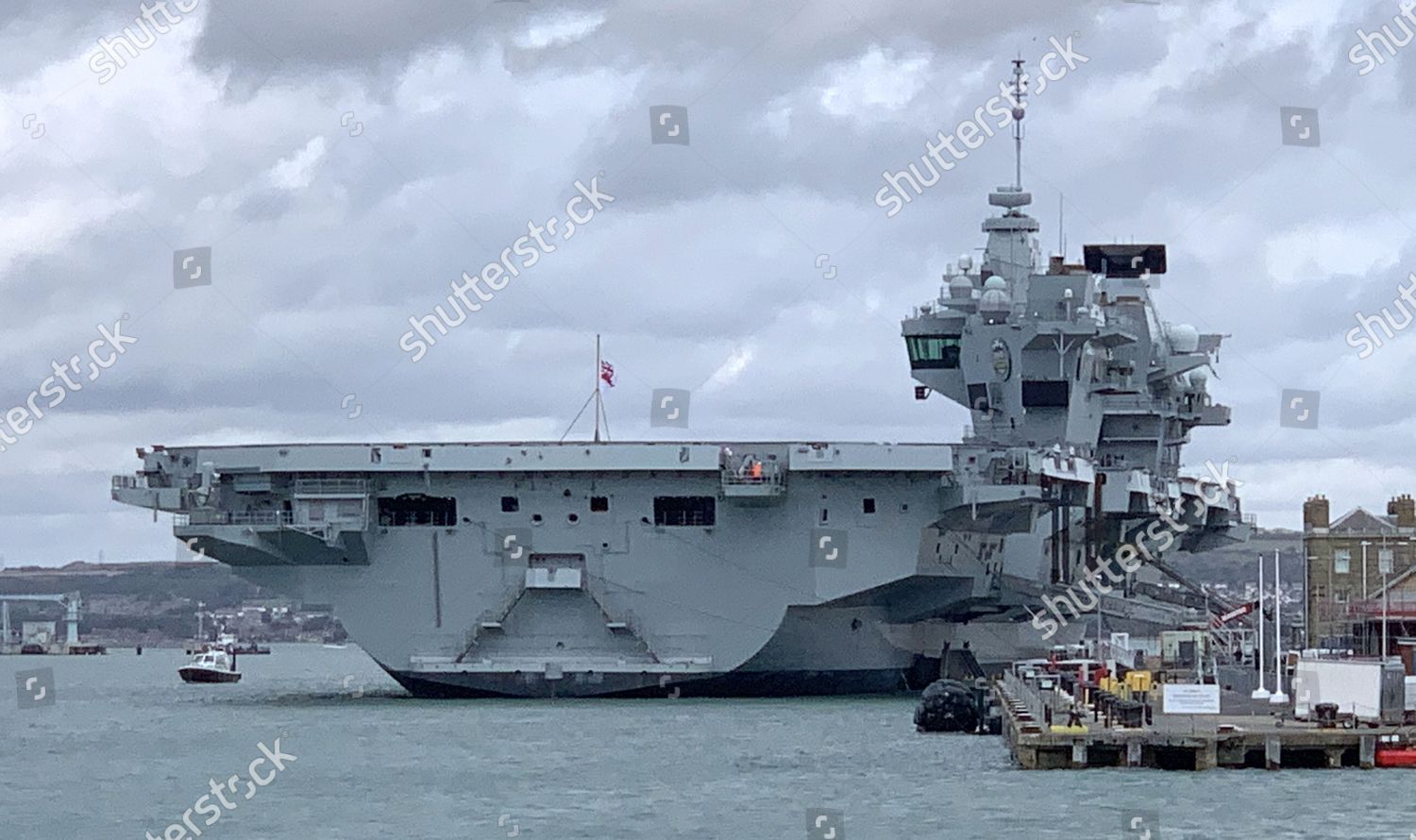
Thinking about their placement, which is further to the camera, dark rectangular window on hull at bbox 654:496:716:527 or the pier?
dark rectangular window on hull at bbox 654:496:716:527

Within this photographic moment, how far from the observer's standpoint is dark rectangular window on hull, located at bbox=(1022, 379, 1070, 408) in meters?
59.2

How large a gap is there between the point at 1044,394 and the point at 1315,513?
24.8ft

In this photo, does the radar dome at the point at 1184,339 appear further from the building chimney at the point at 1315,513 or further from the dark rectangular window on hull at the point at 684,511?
the dark rectangular window on hull at the point at 684,511

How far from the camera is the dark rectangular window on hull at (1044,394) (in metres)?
59.2

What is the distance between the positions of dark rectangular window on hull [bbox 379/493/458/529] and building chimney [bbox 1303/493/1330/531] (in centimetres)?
2072

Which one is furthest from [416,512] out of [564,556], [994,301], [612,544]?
[994,301]

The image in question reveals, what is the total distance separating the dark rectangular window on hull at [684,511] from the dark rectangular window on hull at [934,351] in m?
12.6

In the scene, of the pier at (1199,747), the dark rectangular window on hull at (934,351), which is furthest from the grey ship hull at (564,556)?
the pier at (1199,747)

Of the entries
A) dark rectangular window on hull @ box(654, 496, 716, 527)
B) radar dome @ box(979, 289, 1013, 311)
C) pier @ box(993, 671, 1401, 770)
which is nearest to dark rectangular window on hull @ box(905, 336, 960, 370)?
radar dome @ box(979, 289, 1013, 311)

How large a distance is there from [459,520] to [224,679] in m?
32.4

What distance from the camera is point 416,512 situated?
50.8 meters

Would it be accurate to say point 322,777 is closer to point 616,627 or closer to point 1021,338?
point 616,627

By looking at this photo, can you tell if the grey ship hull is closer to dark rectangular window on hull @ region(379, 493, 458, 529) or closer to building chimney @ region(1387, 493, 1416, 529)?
dark rectangular window on hull @ region(379, 493, 458, 529)

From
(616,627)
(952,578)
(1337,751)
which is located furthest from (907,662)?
(1337,751)
